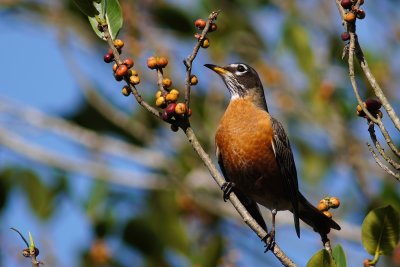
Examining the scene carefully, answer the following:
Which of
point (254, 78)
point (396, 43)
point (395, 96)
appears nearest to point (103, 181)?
point (254, 78)

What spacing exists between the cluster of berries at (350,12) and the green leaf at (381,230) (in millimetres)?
768

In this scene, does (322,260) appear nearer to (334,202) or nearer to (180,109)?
(334,202)

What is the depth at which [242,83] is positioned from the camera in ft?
20.8

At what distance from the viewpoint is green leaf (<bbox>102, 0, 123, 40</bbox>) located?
142 inches

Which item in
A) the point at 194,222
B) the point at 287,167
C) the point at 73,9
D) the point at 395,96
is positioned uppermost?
the point at 73,9

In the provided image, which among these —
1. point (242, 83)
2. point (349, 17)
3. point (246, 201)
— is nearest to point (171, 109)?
point (349, 17)

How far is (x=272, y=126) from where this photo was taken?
18.7ft

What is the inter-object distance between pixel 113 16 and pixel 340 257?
1.55 metres

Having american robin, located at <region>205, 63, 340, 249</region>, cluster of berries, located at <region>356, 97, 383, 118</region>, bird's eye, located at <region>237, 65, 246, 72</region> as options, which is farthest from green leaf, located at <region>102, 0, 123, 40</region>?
bird's eye, located at <region>237, 65, 246, 72</region>

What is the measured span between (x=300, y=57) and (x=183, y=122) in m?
4.11

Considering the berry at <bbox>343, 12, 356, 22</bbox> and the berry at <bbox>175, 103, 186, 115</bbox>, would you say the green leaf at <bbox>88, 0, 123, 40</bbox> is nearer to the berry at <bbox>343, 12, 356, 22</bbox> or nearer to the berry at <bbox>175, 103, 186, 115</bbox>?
the berry at <bbox>175, 103, 186, 115</bbox>

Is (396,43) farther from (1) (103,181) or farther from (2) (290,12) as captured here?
(1) (103,181)

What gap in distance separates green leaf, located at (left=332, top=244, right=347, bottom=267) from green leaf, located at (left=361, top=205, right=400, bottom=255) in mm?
104

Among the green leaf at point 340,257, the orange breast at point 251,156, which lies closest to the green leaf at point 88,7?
the green leaf at point 340,257
